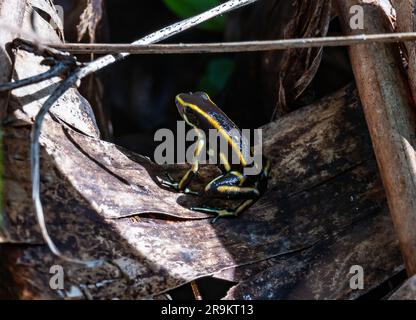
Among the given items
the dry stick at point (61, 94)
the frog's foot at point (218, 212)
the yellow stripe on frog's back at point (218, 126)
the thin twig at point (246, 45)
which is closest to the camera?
the dry stick at point (61, 94)

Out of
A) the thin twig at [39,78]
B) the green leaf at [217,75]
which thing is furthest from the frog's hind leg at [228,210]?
the green leaf at [217,75]

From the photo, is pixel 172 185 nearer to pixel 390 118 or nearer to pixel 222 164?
pixel 222 164

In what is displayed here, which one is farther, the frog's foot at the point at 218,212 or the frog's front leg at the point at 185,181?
the frog's front leg at the point at 185,181

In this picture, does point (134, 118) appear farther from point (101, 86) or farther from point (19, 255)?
point (19, 255)

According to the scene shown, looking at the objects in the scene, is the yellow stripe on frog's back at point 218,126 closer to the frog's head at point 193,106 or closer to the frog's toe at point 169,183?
the frog's head at point 193,106

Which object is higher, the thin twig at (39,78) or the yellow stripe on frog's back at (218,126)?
the thin twig at (39,78)

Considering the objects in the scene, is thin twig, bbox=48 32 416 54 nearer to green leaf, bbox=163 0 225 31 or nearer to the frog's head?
the frog's head

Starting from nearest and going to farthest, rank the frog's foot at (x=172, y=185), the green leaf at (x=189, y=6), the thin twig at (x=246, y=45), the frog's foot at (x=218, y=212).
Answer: the thin twig at (x=246, y=45)
the frog's foot at (x=218, y=212)
the frog's foot at (x=172, y=185)
the green leaf at (x=189, y=6)
